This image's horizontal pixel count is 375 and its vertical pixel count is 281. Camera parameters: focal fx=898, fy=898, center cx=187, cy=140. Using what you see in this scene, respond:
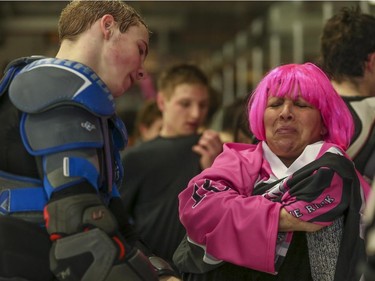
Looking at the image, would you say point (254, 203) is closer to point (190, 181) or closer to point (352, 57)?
point (190, 181)

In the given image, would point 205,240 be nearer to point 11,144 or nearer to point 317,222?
point 317,222

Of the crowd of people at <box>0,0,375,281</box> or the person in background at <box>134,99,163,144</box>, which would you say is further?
the person in background at <box>134,99,163,144</box>

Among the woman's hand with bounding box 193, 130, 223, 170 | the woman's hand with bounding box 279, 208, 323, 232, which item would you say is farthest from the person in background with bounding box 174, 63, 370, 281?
the woman's hand with bounding box 193, 130, 223, 170

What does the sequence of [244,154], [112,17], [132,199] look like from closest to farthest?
[112,17] < [244,154] < [132,199]

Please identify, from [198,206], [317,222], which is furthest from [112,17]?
[317,222]

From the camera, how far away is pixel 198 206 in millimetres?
2699

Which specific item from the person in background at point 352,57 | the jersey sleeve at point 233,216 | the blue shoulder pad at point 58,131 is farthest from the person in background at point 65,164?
the person in background at point 352,57

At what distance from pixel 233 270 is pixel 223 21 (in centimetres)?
815

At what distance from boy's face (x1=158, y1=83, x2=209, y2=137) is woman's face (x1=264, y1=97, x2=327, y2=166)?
190 centimetres

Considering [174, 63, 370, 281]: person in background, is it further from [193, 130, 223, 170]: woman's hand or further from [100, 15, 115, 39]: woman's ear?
[193, 130, 223, 170]: woman's hand

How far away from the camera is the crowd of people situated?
2.22 m

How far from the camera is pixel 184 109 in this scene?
189 inches

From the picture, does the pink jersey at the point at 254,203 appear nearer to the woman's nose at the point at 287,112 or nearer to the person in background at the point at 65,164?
the woman's nose at the point at 287,112

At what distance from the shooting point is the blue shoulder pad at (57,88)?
223cm
